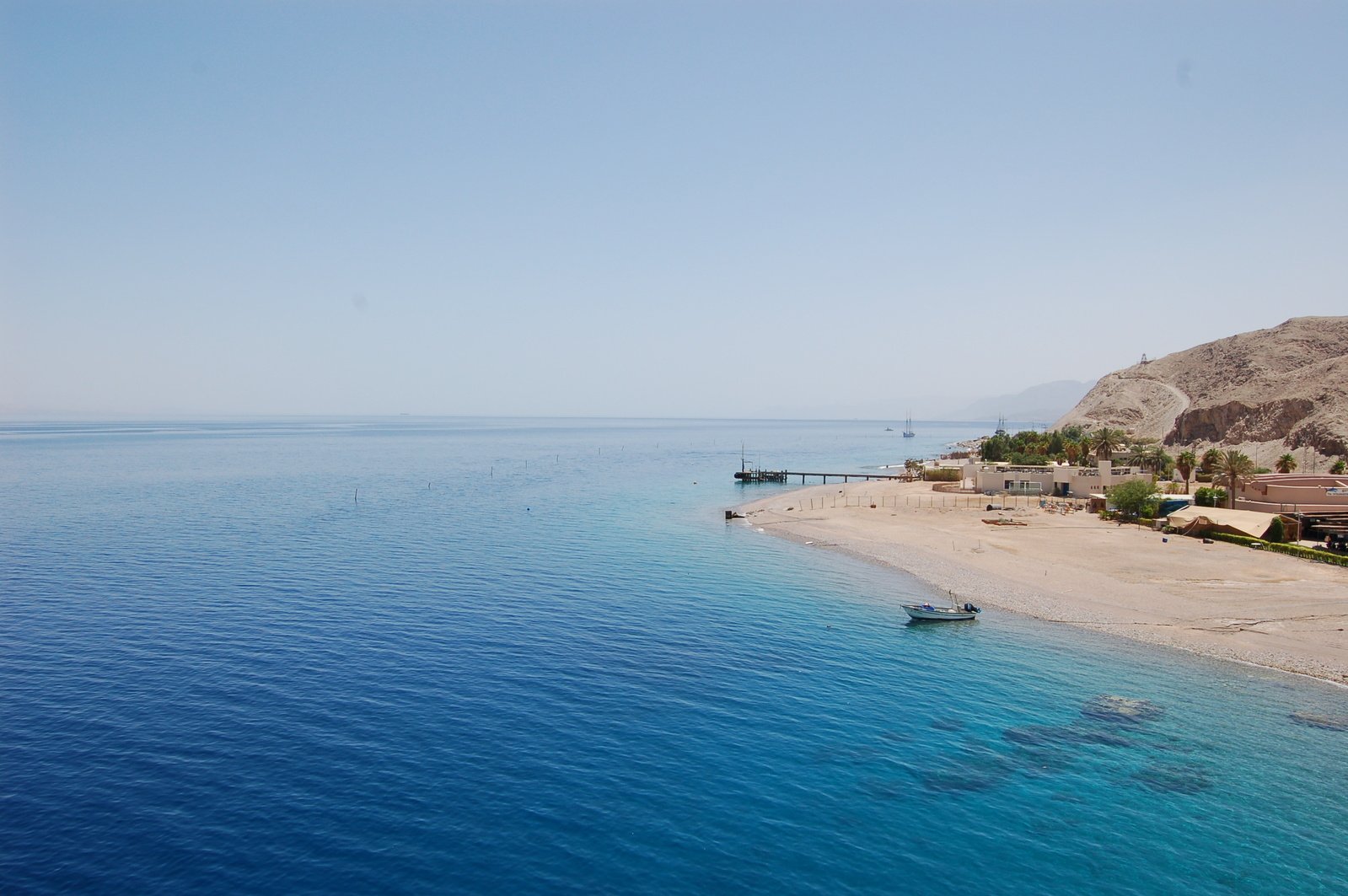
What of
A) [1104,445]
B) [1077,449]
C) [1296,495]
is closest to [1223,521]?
[1296,495]

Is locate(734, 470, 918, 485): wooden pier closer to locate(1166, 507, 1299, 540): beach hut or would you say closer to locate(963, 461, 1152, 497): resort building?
locate(963, 461, 1152, 497): resort building

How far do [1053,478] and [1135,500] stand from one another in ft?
94.9

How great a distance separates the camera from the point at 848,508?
389 feet

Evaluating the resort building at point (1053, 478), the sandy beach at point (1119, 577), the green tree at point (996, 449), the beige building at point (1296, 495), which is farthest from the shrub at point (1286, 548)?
the green tree at point (996, 449)

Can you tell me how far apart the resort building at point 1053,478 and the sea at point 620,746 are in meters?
67.1

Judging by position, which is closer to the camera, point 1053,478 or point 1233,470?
point 1233,470

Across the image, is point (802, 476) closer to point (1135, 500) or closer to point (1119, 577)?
point (1135, 500)

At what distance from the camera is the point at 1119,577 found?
2724 inches

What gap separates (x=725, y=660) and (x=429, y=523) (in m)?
64.2

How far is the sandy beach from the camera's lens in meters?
52.0

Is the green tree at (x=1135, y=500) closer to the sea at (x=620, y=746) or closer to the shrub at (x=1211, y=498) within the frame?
the shrub at (x=1211, y=498)

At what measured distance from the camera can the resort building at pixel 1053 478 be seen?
117m

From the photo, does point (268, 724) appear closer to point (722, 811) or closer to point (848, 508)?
point (722, 811)

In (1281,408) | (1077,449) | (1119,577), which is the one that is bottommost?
(1119,577)
